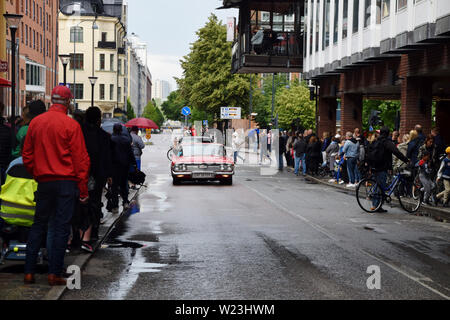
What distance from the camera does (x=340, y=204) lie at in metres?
18.6

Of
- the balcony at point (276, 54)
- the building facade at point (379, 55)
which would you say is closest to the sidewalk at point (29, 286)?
the building facade at point (379, 55)

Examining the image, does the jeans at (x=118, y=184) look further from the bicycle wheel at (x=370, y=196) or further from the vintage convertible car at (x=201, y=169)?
the vintage convertible car at (x=201, y=169)

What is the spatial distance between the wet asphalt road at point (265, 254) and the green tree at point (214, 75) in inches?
2441

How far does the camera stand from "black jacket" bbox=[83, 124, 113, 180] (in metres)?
9.55

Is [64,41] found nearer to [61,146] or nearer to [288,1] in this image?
[288,1]

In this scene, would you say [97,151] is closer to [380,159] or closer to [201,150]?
[380,159]

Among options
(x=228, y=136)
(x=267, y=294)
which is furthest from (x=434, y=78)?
(x=228, y=136)

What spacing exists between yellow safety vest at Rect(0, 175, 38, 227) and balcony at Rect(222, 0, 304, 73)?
110 ft

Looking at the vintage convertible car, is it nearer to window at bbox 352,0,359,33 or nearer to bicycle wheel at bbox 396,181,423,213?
bicycle wheel at bbox 396,181,423,213

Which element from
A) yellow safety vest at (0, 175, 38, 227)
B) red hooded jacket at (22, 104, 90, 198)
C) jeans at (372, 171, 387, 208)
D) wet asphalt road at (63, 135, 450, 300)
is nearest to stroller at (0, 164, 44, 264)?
yellow safety vest at (0, 175, 38, 227)

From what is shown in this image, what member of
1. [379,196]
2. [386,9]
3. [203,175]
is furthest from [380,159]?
[386,9]
